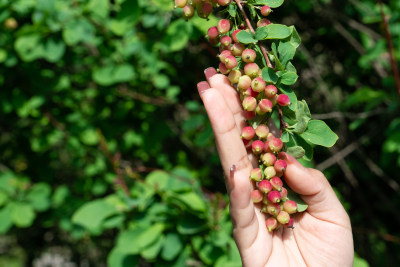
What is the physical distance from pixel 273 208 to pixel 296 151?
182mm

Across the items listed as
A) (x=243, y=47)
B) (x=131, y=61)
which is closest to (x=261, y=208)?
(x=243, y=47)

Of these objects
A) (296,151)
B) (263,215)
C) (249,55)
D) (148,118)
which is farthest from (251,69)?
(148,118)

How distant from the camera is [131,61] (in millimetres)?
2744

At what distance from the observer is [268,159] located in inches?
43.5

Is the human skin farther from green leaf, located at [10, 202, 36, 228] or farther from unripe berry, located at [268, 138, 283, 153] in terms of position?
green leaf, located at [10, 202, 36, 228]

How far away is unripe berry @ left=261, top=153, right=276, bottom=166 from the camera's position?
1104 millimetres

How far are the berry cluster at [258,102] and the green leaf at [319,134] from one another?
0.28ft

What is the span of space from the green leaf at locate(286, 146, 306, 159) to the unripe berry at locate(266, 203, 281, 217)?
0.52ft

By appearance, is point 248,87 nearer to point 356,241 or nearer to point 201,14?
point 201,14

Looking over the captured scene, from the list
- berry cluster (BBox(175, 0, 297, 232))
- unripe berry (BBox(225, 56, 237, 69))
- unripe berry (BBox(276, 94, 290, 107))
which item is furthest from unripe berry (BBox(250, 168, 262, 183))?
unripe berry (BBox(225, 56, 237, 69))

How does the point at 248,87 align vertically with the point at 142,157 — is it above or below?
above

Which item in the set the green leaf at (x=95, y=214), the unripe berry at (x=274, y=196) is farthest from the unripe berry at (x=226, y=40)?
the green leaf at (x=95, y=214)

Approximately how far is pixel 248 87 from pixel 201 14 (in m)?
0.28

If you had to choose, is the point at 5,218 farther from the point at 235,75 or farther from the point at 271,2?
the point at 271,2
